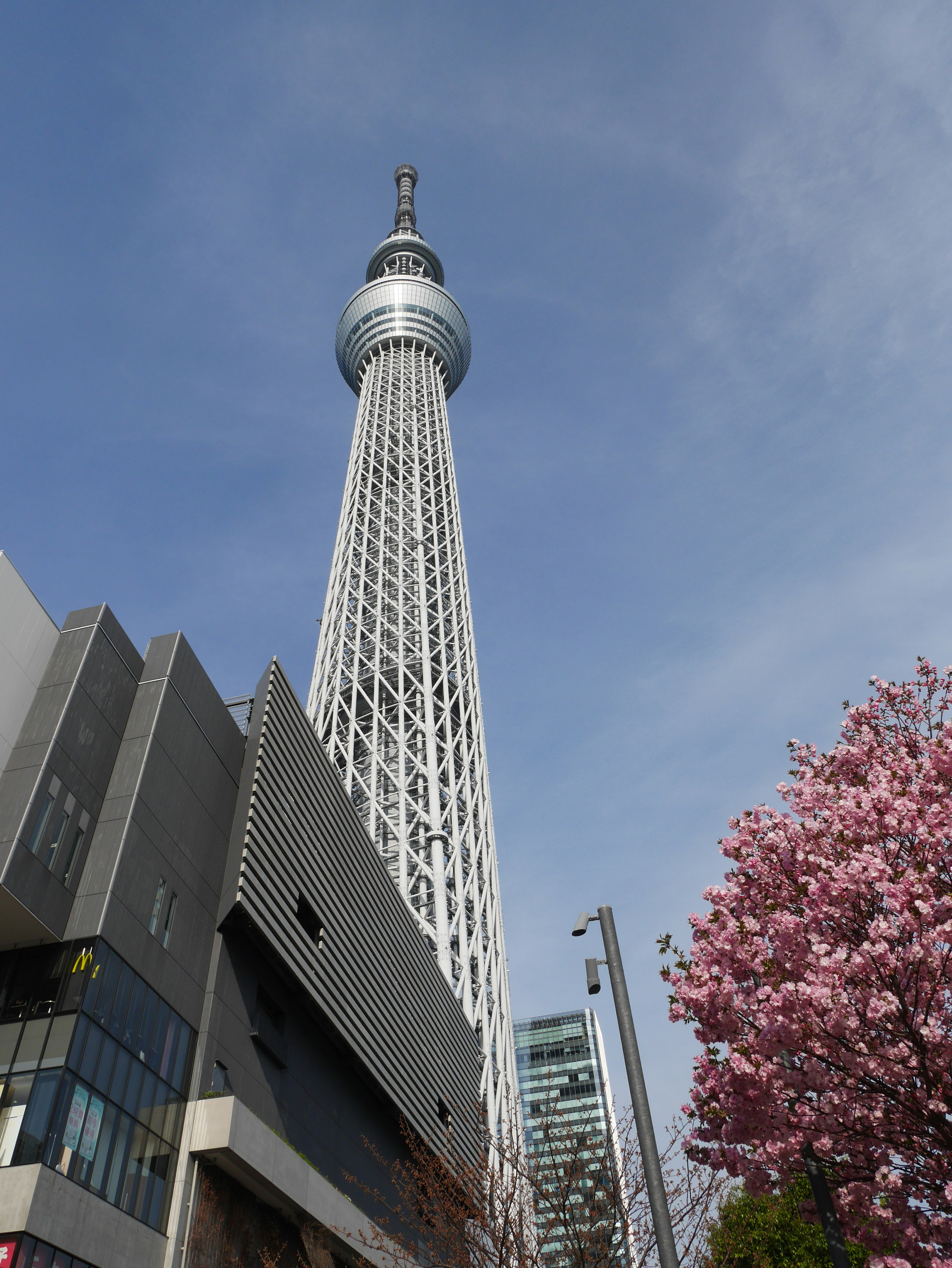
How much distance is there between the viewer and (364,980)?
91.6ft

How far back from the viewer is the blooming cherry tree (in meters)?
11.9

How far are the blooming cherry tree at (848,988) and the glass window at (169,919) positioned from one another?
1036 centimetres

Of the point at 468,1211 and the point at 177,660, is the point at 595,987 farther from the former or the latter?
the point at 468,1211

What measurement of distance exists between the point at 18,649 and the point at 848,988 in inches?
627

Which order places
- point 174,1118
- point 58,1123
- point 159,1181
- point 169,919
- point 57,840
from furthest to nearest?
point 169,919 < point 174,1118 < point 57,840 < point 159,1181 < point 58,1123

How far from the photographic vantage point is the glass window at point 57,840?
17641 mm

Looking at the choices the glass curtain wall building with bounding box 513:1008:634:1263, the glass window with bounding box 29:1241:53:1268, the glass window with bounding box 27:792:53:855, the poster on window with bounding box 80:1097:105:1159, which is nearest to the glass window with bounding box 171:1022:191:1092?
the poster on window with bounding box 80:1097:105:1159

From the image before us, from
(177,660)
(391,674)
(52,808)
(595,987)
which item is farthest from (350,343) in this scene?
(595,987)

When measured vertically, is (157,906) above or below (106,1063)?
above

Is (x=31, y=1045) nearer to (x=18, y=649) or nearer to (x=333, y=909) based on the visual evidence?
(x=18, y=649)

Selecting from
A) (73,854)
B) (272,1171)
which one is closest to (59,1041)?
(73,854)

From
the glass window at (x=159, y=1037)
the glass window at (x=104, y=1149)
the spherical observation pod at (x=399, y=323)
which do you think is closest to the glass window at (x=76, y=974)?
the glass window at (x=104, y=1149)

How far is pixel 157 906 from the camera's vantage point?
1972 centimetres

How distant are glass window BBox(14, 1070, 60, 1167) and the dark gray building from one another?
29mm
